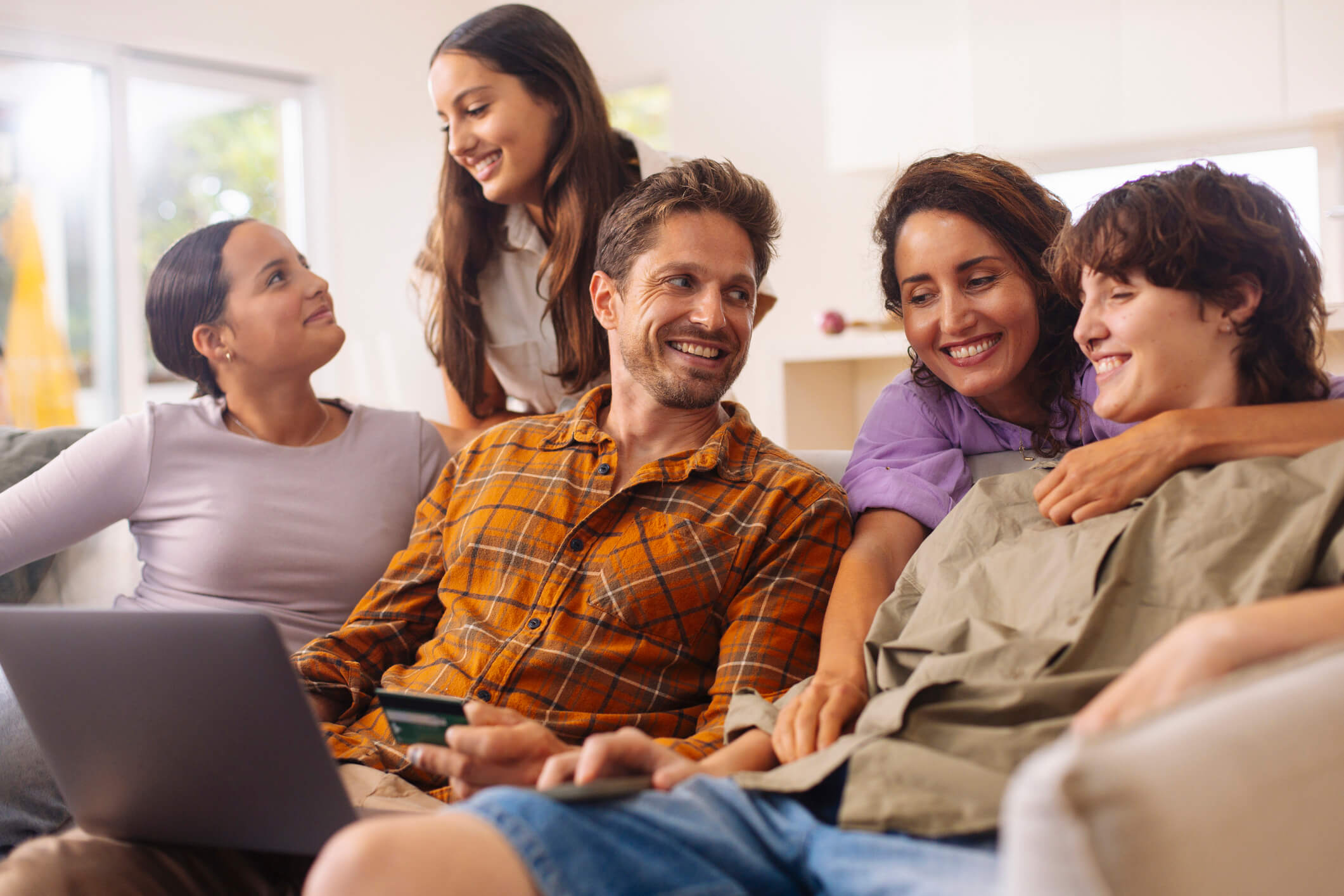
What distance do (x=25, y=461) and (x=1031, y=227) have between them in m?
1.64

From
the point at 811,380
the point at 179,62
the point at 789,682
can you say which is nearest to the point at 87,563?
the point at 789,682

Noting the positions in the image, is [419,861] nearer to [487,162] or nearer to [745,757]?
[745,757]

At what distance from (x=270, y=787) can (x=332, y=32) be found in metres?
5.06

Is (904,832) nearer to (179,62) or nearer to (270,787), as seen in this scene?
(270,787)

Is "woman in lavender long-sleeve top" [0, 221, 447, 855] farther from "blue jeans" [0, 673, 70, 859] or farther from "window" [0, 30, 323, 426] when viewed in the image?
"window" [0, 30, 323, 426]

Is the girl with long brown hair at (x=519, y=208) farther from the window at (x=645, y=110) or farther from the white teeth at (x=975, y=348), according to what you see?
the window at (x=645, y=110)

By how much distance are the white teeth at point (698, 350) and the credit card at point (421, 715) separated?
71cm

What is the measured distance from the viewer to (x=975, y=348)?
1.61 meters

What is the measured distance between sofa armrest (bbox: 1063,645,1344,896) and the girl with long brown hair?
146cm

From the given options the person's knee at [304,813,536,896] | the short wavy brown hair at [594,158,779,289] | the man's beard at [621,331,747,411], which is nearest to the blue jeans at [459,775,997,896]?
the person's knee at [304,813,536,896]

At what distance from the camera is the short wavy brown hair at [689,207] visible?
1.68 m

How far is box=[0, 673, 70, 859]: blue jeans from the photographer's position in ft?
5.15

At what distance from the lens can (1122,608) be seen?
44.3 inches

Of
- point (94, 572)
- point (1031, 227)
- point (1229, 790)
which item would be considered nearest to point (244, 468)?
point (94, 572)
